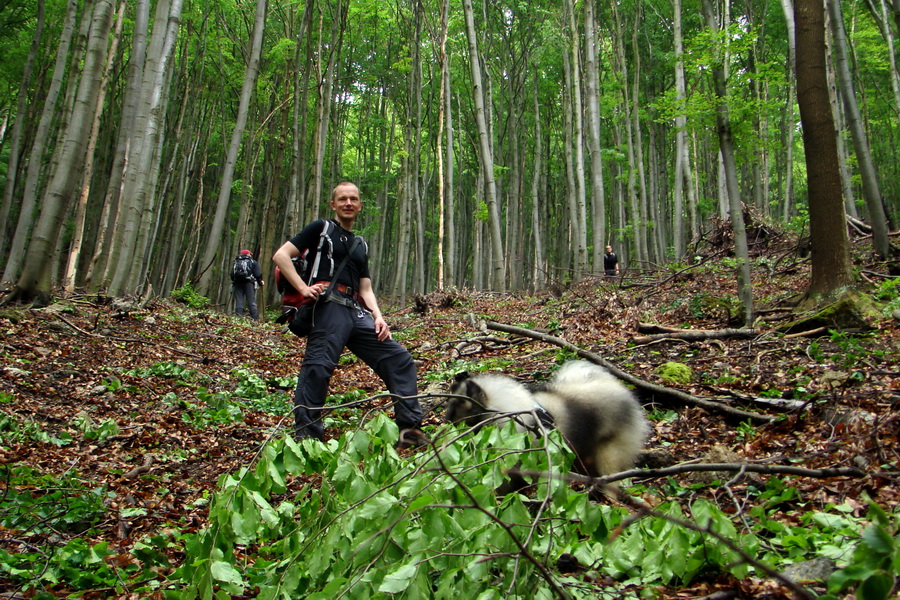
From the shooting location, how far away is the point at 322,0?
21.5m

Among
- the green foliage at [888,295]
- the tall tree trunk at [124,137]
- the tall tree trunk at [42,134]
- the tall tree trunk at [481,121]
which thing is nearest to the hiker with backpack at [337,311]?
the green foliage at [888,295]

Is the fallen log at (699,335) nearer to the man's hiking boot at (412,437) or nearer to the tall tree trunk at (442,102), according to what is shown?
the man's hiking boot at (412,437)

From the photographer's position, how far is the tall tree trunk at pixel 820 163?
6348mm

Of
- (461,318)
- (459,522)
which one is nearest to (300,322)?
(459,522)

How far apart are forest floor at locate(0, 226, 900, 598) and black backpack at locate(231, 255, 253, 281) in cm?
465

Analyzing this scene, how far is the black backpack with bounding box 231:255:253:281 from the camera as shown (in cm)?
1584

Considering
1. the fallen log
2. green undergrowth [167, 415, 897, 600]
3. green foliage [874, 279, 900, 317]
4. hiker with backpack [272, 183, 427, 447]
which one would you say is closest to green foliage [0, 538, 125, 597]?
green undergrowth [167, 415, 897, 600]

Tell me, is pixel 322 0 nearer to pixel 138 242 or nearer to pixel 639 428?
pixel 138 242

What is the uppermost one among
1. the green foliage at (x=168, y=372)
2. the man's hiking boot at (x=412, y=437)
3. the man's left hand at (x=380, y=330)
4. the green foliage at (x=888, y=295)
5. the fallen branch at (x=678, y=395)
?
the green foliage at (x=888, y=295)

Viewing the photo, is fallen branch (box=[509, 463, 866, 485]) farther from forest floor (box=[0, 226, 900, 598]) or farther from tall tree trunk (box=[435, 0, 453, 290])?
tall tree trunk (box=[435, 0, 453, 290])

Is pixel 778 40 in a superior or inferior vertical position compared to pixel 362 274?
superior

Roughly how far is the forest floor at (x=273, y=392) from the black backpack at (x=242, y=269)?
4650 millimetres

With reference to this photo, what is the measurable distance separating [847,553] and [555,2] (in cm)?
2536

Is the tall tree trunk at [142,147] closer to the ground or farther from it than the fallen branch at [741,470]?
farther from it
